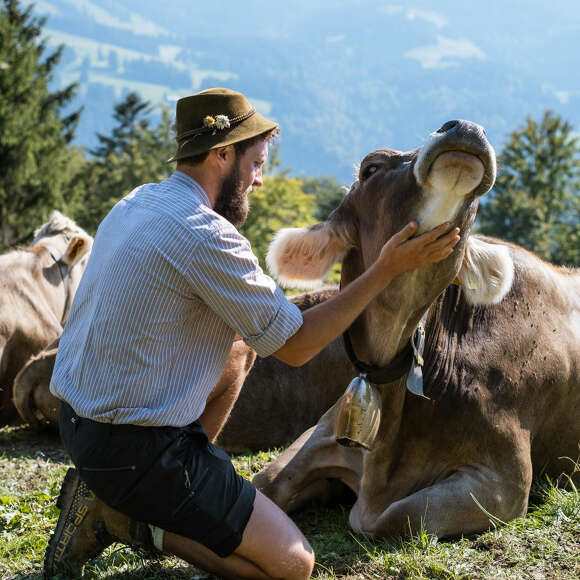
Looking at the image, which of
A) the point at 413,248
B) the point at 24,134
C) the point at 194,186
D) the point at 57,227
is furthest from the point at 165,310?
the point at 24,134

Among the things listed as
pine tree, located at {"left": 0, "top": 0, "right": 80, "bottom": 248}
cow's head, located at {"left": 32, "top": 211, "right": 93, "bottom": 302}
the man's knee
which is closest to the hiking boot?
the man's knee

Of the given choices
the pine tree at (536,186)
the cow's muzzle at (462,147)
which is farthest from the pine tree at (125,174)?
the cow's muzzle at (462,147)

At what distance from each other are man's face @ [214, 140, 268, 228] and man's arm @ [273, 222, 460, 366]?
60 cm

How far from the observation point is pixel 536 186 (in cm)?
5362

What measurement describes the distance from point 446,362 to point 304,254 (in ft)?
3.02

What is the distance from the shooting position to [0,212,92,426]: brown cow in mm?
7168

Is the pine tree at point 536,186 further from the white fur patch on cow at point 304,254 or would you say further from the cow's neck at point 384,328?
the cow's neck at point 384,328

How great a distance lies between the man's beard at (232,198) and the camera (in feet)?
11.1

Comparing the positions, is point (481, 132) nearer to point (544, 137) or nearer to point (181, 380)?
point (181, 380)

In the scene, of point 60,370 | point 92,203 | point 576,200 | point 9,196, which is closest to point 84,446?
point 60,370

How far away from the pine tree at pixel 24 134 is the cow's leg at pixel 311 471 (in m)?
31.3

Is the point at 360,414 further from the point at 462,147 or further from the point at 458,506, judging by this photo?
the point at 462,147

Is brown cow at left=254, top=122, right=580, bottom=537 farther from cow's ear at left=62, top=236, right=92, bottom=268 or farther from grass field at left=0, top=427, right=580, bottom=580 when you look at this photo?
cow's ear at left=62, top=236, right=92, bottom=268

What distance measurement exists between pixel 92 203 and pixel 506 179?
2754 centimetres
